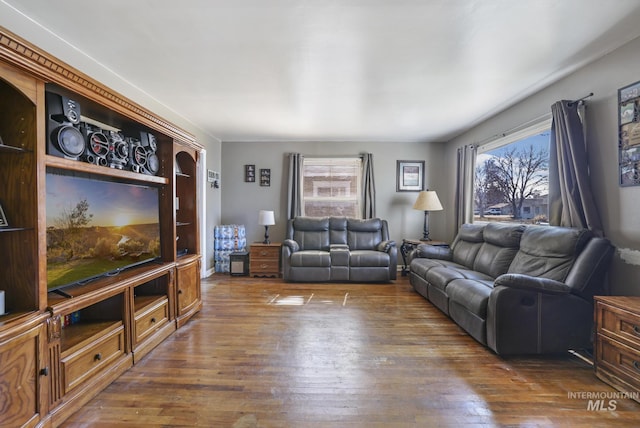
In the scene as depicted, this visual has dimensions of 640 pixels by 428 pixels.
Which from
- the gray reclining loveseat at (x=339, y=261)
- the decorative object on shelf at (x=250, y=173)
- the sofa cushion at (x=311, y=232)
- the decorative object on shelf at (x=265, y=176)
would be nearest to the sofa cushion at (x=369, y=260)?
the gray reclining loveseat at (x=339, y=261)

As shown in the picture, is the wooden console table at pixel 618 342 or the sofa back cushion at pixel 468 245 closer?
the wooden console table at pixel 618 342

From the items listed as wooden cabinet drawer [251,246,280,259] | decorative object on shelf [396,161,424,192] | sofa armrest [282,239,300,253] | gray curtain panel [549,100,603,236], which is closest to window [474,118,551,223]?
gray curtain panel [549,100,603,236]

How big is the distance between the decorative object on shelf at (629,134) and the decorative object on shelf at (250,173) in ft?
15.9

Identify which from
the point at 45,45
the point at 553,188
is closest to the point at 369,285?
the point at 553,188

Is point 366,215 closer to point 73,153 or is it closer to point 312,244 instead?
point 312,244

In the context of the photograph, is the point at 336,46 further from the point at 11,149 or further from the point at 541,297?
the point at 541,297

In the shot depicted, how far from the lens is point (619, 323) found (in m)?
1.76

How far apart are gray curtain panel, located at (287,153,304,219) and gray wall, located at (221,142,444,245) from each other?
168 millimetres

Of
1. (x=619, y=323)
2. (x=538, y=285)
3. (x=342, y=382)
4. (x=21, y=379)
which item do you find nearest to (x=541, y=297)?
(x=538, y=285)

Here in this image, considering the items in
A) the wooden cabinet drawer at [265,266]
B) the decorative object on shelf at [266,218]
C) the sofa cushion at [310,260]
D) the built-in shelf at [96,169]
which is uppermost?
the built-in shelf at [96,169]

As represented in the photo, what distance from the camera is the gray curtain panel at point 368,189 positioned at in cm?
526

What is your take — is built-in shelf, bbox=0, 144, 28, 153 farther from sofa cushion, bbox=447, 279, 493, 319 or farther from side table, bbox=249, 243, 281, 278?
side table, bbox=249, 243, 281, 278

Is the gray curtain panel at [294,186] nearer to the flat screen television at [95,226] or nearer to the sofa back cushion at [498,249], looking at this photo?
the flat screen television at [95,226]

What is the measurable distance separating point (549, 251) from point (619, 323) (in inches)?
33.1
